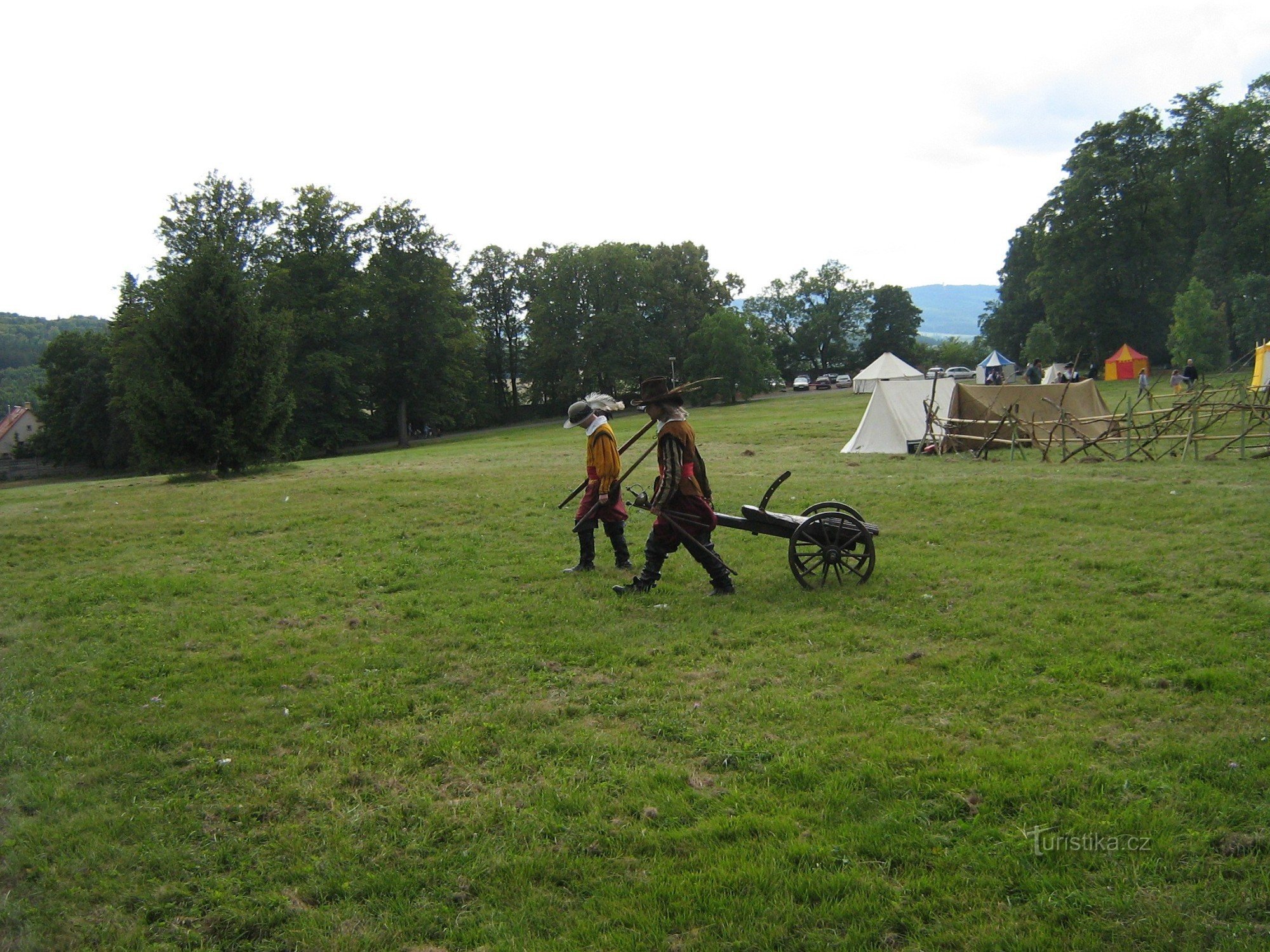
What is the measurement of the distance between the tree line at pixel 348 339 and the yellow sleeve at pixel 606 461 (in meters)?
14.6

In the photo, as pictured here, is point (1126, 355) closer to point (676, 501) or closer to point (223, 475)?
point (223, 475)

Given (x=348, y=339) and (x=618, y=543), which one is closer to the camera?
(x=618, y=543)

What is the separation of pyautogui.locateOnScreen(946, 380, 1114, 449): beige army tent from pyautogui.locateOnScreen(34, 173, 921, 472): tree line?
1736cm

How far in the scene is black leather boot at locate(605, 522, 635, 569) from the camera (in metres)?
9.32

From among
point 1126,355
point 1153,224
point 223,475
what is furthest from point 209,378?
point 1153,224

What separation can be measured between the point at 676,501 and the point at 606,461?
126cm

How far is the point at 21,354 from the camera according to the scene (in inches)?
2603

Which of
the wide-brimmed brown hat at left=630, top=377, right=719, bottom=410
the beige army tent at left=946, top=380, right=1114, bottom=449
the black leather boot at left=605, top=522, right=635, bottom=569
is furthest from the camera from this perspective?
the beige army tent at left=946, top=380, right=1114, bottom=449

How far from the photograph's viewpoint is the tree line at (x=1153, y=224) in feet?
174

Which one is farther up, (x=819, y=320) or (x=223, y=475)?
(x=819, y=320)

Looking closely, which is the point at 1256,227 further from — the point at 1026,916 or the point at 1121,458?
the point at 1026,916

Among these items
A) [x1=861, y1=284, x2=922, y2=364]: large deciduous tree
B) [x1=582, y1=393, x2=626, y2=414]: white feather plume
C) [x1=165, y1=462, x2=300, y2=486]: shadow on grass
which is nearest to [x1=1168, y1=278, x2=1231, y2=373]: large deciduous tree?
[x1=165, y1=462, x2=300, y2=486]: shadow on grass

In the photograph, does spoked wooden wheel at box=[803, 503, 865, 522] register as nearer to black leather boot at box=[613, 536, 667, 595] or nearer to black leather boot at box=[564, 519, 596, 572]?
black leather boot at box=[613, 536, 667, 595]

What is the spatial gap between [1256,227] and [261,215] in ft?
196
